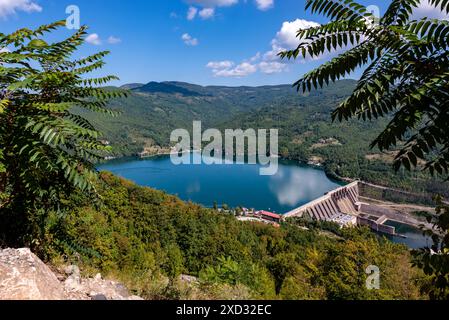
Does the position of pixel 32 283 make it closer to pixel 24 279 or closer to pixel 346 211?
pixel 24 279

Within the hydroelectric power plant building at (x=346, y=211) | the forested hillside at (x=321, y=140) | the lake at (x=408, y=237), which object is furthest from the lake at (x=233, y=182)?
the lake at (x=408, y=237)

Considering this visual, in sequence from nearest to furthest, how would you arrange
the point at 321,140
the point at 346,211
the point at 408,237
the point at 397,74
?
1. the point at 397,74
2. the point at 408,237
3. the point at 346,211
4. the point at 321,140

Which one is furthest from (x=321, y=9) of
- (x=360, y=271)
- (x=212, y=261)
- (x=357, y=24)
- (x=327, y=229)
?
(x=327, y=229)

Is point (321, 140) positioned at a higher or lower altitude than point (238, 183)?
higher

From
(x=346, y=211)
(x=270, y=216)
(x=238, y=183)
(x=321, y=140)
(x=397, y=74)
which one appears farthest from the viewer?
(x=321, y=140)

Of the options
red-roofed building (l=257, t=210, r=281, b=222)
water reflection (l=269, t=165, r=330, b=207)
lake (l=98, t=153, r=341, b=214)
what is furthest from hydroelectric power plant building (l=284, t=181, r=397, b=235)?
water reflection (l=269, t=165, r=330, b=207)

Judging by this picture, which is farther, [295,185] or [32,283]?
[295,185]

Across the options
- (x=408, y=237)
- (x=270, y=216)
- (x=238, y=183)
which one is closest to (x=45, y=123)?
(x=270, y=216)

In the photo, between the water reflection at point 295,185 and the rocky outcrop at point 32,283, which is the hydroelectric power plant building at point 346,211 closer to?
the water reflection at point 295,185
